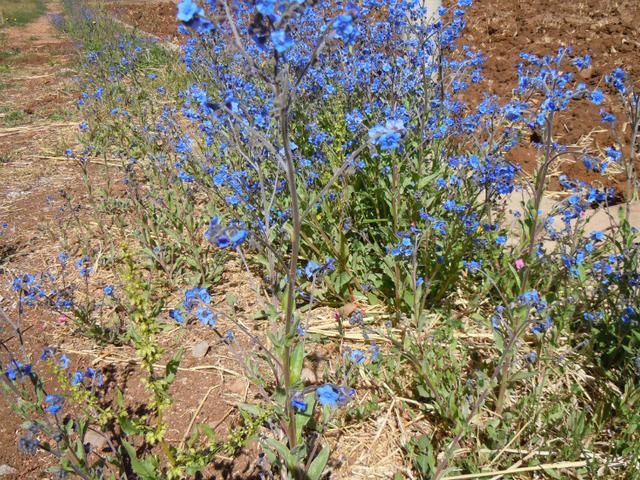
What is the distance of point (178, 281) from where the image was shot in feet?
11.2

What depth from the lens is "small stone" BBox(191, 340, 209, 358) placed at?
9.29ft

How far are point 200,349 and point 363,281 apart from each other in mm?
1073

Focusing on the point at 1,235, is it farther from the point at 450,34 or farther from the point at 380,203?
the point at 450,34

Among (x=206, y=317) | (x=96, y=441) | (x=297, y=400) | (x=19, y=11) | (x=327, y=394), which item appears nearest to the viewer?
(x=327, y=394)

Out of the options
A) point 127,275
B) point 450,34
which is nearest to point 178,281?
point 127,275

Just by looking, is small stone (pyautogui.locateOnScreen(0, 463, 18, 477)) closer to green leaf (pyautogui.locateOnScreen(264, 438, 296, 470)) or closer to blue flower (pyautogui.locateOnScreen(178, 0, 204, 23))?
green leaf (pyautogui.locateOnScreen(264, 438, 296, 470))

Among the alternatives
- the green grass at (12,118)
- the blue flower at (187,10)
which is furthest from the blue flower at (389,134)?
the green grass at (12,118)

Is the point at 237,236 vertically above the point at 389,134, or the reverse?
the point at 389,134

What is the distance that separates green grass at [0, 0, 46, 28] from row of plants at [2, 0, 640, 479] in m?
14.1

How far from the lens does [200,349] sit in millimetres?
2852

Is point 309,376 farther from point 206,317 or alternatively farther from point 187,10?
point 187,10

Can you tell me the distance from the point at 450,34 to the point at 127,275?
2579 millimetres

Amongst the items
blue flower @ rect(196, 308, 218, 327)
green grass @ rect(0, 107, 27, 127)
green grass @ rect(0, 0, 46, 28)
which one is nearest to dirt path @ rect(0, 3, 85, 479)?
green grass @ rect(0, 107, 27, 127)

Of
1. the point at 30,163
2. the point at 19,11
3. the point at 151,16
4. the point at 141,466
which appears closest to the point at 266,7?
the point at 141,466
